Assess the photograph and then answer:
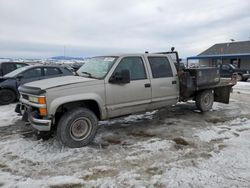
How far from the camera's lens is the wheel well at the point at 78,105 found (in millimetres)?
4769

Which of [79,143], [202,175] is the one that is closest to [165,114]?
[79,143]

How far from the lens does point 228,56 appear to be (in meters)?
31.4

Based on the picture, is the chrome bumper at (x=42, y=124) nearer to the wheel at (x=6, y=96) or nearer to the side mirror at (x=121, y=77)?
the side mirror at (x=121, y=77)

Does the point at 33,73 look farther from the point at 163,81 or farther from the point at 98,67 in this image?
the point at 163,81

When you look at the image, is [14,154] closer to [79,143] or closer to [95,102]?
[79,143]

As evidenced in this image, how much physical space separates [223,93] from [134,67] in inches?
156

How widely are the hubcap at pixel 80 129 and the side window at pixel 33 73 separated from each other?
534cm

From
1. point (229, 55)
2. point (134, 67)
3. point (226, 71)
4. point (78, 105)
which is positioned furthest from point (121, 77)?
point (229, 55)

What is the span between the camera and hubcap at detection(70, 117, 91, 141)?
4.71 meters

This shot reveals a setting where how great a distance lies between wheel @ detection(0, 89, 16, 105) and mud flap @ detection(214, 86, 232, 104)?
290 inches

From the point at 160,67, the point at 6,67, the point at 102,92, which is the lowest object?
the point at 102,92

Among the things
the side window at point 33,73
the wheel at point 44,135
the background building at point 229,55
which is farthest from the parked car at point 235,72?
the wheel at point 44,135

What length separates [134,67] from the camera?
18.6 ft

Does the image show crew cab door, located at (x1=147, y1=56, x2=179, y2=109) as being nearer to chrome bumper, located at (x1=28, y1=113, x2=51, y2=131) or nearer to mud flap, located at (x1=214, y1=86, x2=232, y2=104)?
mud flap, located at (x1=214, y1=86, x2=232, y2=104)
